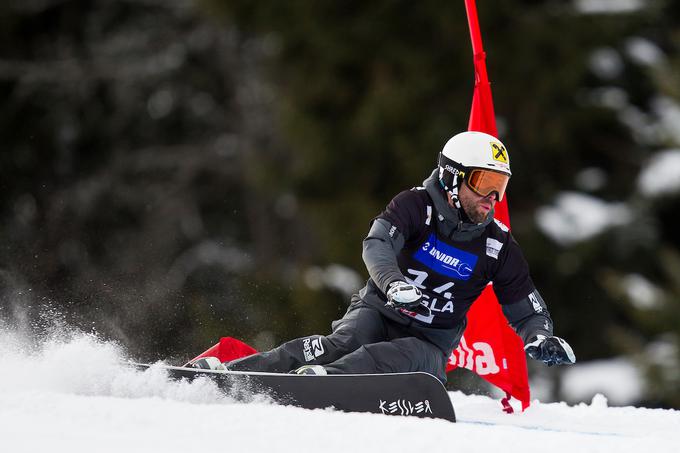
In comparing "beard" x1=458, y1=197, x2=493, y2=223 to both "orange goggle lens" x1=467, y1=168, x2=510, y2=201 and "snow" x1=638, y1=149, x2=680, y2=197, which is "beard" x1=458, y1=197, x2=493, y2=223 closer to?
"orange goggle lens" x1=467, y1=168, x2=510, y2=201

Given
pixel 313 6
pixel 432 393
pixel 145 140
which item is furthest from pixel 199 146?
pixel 432 393

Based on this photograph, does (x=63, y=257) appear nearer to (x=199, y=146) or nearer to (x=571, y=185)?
(x=199, y=146)

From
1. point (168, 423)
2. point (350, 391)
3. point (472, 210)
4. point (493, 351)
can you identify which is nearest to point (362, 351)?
point (350, 391)

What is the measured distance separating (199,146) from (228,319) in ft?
27.8

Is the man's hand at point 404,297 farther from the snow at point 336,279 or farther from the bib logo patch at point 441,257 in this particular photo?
the snow at point 336,279

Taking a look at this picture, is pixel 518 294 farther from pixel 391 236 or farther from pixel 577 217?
pixel 577 217

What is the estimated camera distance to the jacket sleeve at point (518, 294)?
284 inches

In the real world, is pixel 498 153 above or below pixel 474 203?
above

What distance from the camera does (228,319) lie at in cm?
1792

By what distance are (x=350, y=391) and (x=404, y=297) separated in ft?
1.84

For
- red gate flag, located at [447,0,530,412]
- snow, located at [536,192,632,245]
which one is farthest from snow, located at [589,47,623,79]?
red gate flag, located at [447,0,530,412]

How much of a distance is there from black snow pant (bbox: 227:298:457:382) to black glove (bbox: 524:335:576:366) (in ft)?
1.74

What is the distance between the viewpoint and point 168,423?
17.0ft

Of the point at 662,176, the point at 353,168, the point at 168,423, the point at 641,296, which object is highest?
the point at 353,168
